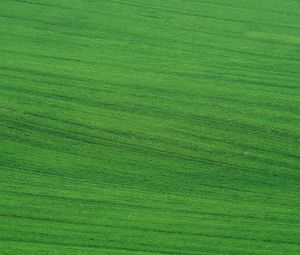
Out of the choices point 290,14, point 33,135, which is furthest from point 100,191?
point 290,14

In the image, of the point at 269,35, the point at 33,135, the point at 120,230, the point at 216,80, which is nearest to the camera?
the point at 120,230

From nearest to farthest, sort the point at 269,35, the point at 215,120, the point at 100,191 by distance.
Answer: the point at 100,191, the point at 215,120, the point at 269,35

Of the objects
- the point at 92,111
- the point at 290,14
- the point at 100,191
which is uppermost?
the point at 290,14

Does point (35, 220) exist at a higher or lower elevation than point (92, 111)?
lower

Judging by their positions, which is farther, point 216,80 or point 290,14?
A: point 290,14

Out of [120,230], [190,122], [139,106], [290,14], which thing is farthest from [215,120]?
[290,14]

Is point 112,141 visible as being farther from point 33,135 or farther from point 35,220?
point 35,220

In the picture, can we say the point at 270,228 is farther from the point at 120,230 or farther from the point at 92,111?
the point at 92,111
